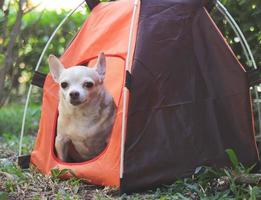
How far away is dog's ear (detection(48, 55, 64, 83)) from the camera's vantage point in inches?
165

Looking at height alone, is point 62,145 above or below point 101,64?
below

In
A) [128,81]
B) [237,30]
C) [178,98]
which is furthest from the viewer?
[237,30]

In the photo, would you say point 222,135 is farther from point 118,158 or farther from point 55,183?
point 55,183

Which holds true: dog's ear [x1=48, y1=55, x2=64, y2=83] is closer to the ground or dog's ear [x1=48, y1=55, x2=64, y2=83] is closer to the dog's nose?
the dog's nose

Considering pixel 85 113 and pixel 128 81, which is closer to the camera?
pixel 128 81

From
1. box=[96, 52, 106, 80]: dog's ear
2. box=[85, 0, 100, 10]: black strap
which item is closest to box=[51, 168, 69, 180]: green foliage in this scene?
box=[96, 52, 106, 80]: dog's ear

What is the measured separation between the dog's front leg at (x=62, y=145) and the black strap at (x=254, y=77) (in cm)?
139

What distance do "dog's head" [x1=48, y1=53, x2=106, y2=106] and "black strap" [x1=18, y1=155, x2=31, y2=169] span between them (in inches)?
26.4

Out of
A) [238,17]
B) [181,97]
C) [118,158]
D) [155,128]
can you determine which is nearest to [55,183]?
[118,158]

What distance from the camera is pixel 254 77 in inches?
169

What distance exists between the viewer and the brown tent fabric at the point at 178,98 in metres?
3.74

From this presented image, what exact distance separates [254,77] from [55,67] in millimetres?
1442

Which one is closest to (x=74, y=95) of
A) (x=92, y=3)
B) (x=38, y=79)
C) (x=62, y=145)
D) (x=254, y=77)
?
(x=62, y=145)

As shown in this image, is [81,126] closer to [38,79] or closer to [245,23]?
[38,79]
